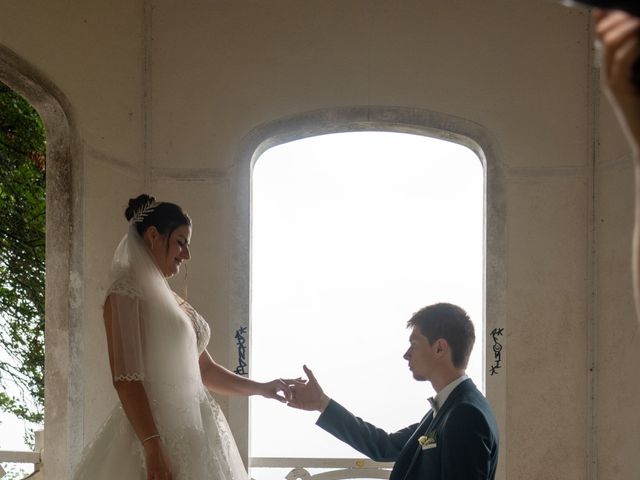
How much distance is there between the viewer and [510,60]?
5.37 meters

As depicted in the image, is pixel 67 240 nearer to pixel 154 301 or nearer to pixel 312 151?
pixel 154 301

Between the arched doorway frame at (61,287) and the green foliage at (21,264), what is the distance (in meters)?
2.90

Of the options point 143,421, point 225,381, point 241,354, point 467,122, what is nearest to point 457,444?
point 143,421

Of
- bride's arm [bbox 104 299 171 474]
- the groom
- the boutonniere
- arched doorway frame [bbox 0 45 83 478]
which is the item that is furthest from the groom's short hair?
arched doorway frame [bbox 0 45 83 478]

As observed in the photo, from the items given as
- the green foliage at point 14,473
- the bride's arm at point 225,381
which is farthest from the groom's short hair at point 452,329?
the green foliage at point 14,473

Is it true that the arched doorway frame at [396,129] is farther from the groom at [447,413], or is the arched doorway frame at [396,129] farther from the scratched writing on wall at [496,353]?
the groom at [447,413]

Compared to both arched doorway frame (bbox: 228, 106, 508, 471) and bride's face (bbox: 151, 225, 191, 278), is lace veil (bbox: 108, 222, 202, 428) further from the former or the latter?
arched doorway frame (bbox: 228, 106, 508, 471)

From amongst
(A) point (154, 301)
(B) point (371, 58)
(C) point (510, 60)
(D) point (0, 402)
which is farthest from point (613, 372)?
(D) point (0, 402)

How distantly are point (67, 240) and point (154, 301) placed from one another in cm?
137

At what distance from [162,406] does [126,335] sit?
30 centimetres

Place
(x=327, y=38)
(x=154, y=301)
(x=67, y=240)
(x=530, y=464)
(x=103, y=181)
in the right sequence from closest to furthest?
(x=154, y=301)
(x=67, y=240)
(x=103, y=181)
(x=530, y=464)
(x=327, y=38)

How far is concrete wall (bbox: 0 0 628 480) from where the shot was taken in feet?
16.7

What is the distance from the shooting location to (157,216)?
3459 millimetres

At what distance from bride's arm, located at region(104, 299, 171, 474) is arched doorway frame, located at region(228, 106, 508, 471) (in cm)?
210
